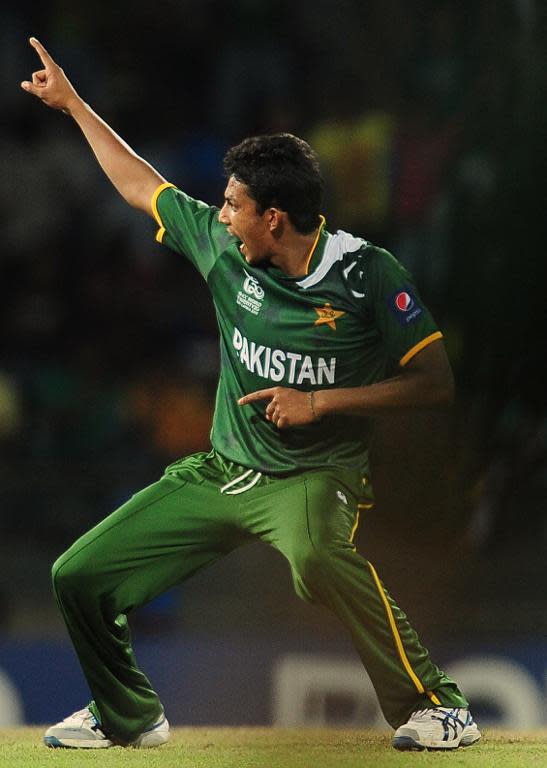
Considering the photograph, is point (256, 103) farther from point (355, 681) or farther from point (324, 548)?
point (324, 548)

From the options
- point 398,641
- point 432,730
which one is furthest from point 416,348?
point 432,730

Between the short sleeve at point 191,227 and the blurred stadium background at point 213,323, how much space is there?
202cm

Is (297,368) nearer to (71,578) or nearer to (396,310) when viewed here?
(396,310)

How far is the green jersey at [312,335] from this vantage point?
348cm

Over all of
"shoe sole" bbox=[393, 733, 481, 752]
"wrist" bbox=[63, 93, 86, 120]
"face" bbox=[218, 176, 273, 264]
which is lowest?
"shoe sole" bbox=[393, 733, 481, 752]

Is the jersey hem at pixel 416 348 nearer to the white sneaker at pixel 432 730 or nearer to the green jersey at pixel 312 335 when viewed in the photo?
the green jersey at pixel 312 335

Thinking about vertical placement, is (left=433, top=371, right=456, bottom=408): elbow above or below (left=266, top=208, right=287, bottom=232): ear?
below

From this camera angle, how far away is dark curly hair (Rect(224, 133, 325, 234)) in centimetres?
354

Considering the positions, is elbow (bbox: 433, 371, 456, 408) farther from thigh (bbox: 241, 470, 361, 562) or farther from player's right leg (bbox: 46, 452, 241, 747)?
player's right leg (bbox: 46, 452, 241, 747)

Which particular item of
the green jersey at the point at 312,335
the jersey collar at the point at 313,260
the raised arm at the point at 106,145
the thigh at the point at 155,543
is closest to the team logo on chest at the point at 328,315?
the green jersey at the point at 312,335

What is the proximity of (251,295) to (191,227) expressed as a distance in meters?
0.30

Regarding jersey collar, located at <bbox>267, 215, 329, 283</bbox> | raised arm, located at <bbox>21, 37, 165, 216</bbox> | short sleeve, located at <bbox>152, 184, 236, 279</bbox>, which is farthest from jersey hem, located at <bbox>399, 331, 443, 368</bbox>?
raised arm, located at <bbox>21, 37, 165, 216</bbox>

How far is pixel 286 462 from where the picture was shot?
359 cm

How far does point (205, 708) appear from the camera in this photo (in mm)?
5160
